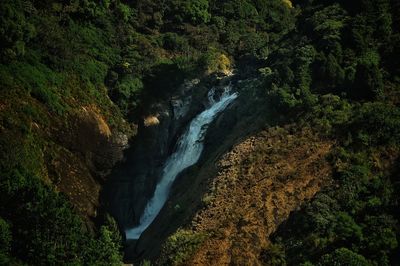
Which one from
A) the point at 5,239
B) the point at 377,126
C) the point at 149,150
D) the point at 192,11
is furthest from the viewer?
the point at 192,11

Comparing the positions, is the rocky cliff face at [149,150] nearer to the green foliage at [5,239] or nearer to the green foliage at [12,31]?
the green foliage at [12,31]

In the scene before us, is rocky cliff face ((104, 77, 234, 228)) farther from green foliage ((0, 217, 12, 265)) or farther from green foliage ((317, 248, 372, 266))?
green foliage ((317, 248, 372, 266))

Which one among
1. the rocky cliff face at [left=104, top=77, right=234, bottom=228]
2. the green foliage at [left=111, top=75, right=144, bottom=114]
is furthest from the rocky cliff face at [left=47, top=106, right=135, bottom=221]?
the green foliage at [left=111, top=75, right=144, bottom=114]

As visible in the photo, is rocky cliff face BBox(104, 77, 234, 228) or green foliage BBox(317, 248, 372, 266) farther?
rocky cliff face BBox(104, 77, 234, 228)

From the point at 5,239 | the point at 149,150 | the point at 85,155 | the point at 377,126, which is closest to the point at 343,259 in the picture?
the point at 377,126

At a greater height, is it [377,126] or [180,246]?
[377,126]

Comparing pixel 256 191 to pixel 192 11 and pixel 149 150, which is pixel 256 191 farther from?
pixel 192 11

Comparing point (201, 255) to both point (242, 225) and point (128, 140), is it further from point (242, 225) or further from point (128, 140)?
point (128, 140)

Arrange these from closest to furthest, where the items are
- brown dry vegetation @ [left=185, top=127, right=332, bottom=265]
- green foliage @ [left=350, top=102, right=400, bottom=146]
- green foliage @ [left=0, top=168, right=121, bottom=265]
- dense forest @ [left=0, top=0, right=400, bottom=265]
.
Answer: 1. green foliage @ [left=0, top=168, right=121, bottom=265]
2. dense forest @ [left=0, top=0, right=400, bottom=265]
3. brown dry vegetation @ [left=185, top=127, right=332, bottom=265]
4. green foliage @ [left=350, top=102, right=400, bottom=146]
